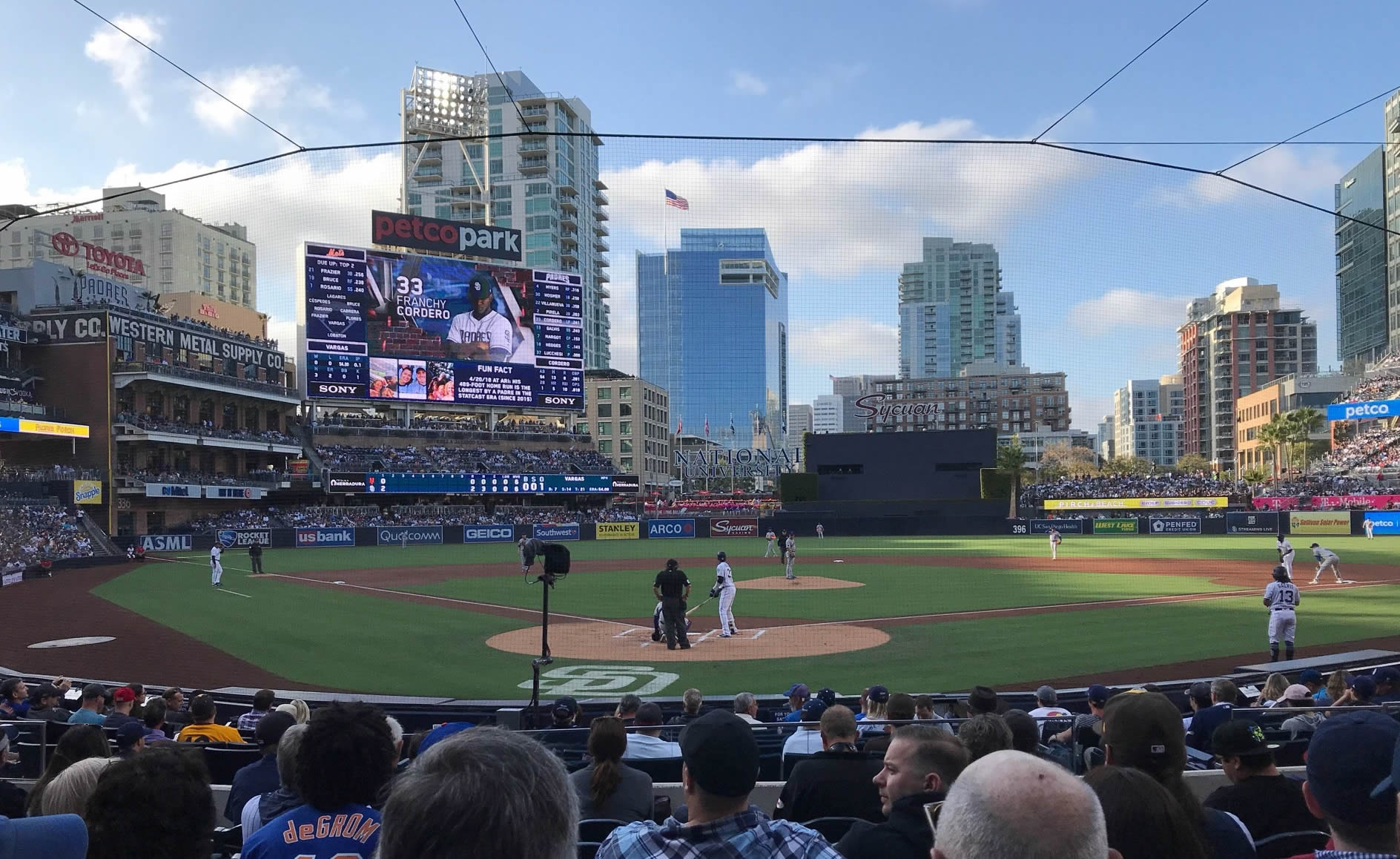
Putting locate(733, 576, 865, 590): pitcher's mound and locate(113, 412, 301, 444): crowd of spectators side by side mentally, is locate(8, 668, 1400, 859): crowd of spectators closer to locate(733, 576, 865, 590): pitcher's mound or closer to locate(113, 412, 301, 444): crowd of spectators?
locate(733, 576, 865, 590): pitcher's mound

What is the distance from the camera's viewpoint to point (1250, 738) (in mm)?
4430

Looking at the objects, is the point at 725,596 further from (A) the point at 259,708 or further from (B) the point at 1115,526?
(B) the point at 1115,526

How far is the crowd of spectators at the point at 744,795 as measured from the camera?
1921 mm

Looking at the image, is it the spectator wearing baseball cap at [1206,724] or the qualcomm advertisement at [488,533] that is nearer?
the spectator wearing baseball cap at [1206,724]

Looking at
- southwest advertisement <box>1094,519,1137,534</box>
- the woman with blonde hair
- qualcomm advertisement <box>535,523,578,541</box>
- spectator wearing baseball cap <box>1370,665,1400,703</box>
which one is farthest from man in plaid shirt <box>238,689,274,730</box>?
southwest advertisement <box>1094,519,1137,534</box>

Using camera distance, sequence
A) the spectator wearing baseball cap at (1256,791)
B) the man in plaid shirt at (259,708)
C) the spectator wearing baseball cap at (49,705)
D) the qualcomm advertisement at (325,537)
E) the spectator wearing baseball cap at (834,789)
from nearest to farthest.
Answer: the spectator wearing baseball cap at (1256,791) → the spectator wearing baseball cap at (834,789) → the man in plaid shirt at (259,708) → the spectator wearing baseball cap at (49,705) → the qualcomm advertisement at (325,537)

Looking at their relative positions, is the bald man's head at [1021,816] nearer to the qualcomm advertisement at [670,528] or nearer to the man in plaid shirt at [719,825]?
the man in plaid shirt at [719,825]

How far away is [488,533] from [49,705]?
1968 inches

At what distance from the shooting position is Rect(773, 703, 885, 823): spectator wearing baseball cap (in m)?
4.89

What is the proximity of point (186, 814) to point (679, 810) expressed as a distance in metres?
2.78

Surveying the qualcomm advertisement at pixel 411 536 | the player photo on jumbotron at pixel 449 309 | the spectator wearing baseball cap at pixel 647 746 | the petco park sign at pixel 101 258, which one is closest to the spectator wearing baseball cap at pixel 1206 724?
the spectator wearing baseball cap at pixel 647 746

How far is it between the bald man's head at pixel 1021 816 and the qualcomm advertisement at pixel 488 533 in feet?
197

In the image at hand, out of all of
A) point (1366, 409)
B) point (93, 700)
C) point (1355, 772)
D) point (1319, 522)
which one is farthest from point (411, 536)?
point (1355, 772)

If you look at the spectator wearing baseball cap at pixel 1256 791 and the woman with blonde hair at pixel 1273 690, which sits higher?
the spectator wearing baseball cap at pixel 1256 791
